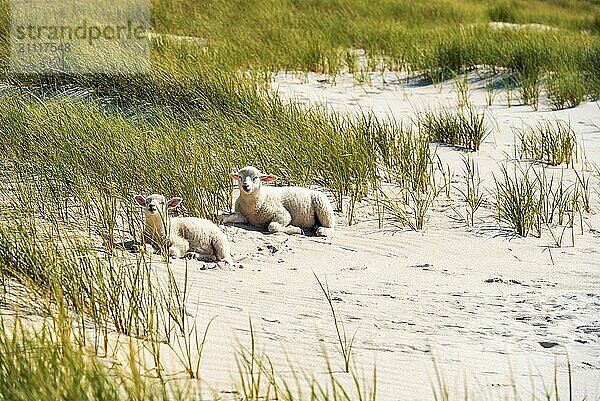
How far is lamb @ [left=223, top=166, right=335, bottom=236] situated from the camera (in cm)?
570

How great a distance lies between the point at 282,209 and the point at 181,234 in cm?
85

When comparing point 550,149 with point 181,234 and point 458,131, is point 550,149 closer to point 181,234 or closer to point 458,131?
point 458,131

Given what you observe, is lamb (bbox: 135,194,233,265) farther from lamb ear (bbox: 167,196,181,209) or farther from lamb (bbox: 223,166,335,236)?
lamb (bbox: 223,166,335,236)

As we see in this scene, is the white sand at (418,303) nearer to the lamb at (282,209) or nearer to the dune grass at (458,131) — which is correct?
the lamb at (282,209)

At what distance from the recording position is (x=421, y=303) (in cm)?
445

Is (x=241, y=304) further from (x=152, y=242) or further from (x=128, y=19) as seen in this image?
(x=128, y=19)

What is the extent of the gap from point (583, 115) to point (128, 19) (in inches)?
289

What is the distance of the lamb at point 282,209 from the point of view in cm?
570

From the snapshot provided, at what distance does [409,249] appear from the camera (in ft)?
18.2

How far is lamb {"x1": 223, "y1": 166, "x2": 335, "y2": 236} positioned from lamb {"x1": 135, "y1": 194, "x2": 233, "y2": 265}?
1.82 ft

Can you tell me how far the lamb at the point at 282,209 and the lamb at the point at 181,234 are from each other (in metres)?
0.55

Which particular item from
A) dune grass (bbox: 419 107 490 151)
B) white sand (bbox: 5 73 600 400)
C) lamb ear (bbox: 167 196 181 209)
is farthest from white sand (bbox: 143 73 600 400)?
dune grass (bbox: 419 107 490 151)

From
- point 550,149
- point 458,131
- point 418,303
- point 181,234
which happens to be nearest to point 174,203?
point 181,234

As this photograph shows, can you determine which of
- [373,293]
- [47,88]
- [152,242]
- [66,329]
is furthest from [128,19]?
[66,329]
